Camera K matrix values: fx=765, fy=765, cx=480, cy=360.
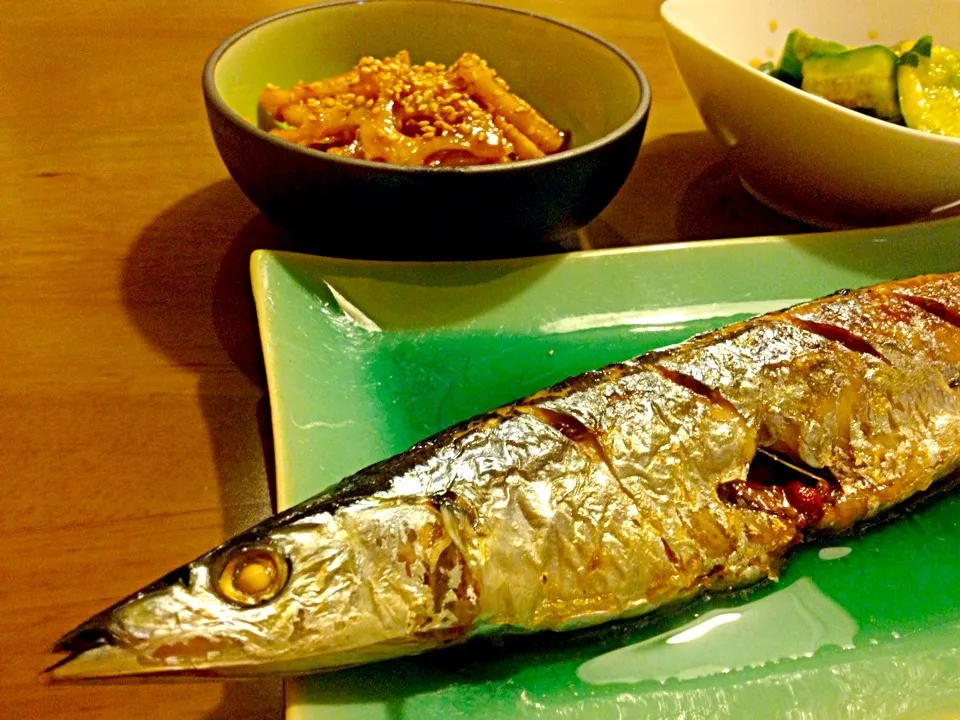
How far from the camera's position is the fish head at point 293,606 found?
72 centimetres

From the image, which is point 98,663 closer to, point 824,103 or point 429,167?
point 429,167

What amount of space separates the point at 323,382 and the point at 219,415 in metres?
0.19

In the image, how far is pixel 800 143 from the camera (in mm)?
1650

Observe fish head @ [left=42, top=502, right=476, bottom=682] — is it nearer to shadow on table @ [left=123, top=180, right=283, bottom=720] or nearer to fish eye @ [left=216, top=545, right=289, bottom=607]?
fish eye @ [left=216, top=545, right=289, bottom=607]

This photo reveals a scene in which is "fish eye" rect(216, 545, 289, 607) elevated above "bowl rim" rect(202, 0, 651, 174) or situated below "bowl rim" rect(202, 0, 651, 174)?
below

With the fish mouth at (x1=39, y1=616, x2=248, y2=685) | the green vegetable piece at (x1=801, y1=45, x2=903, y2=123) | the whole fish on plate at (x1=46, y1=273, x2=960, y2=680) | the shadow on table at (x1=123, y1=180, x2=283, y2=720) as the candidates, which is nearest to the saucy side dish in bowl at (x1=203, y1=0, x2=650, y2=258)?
the shadow on table at (x1=123, y1=180, x2=283, y2=720)

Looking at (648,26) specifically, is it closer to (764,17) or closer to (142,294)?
(764,17)

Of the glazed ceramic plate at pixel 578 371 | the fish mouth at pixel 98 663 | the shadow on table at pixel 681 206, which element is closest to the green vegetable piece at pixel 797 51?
the shadow on table at pixel 681 206

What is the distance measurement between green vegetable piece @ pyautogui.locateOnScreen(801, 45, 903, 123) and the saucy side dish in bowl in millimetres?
528

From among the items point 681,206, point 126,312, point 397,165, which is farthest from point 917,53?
point 126,312

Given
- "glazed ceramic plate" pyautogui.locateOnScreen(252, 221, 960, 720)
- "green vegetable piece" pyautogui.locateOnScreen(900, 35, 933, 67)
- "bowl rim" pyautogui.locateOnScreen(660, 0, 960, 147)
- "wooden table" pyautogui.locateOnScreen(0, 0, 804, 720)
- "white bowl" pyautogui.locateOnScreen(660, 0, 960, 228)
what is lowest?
"wooden table" pyautogui.locateOnScreen(0, 0, 804, 720)

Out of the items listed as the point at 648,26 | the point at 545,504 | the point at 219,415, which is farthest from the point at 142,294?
the point at 648,26

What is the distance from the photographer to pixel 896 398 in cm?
116

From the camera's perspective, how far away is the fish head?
0.72 meters
